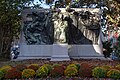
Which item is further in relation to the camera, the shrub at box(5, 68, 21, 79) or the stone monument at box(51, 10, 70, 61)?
the stone monument at box(51, 10, 70, 61)

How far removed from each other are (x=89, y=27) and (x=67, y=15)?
2391 millimetres

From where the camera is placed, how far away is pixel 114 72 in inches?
436

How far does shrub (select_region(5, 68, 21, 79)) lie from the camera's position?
11.4 metres

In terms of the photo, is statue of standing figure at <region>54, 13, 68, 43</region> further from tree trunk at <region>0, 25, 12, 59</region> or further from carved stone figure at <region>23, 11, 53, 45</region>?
tree trunk at <region>0, 25, 12, 59</region>

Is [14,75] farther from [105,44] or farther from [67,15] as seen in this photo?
[105,44]

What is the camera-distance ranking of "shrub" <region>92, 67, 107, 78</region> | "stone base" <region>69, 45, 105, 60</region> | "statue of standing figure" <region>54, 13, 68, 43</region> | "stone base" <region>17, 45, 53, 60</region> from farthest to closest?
"stone base" <region>69, 45, 105, 60</region>
"stone base" <region>17, 45, 53, 60</region>
"statue of standing figure" <region>54, 13, 68, 43</region>
"shrub" <region>92, 67, 107, 78</region>

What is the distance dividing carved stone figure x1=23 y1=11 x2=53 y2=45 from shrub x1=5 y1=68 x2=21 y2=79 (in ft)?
42.9

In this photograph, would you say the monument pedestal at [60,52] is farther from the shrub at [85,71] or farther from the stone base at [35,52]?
the shrub at [85,71]

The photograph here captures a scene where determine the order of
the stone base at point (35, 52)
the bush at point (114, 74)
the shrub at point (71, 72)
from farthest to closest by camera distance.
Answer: the stone base at point (35, 52) < the shrub at point (71, 72) < the bush at point (114, 74)

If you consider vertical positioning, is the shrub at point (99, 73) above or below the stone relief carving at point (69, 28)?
below

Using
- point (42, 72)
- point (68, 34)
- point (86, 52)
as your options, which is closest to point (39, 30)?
point (68, 34)

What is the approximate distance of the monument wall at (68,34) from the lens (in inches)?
967

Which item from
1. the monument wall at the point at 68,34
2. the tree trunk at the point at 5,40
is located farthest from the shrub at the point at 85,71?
the tree trunk at the point at 5,40

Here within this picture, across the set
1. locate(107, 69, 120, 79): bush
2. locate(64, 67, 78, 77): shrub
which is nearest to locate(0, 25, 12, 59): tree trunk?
locate(64, 67, 78, 77): shrub
